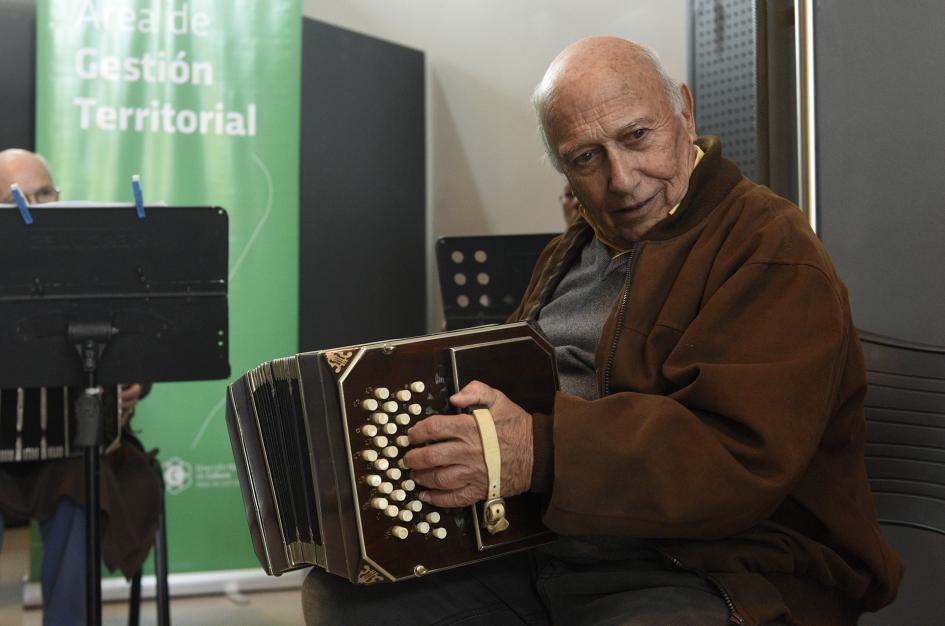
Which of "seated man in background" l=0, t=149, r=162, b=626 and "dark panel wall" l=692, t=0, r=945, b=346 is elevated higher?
"dark panel wall" l=692, t=0, r=945, b=346

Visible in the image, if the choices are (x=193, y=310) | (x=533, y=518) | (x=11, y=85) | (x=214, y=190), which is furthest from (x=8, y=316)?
(x=11, y=85)

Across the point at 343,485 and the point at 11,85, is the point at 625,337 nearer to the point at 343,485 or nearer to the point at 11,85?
the point at 343,485

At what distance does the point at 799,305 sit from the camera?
131cm

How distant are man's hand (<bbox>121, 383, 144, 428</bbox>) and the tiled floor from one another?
98 cm

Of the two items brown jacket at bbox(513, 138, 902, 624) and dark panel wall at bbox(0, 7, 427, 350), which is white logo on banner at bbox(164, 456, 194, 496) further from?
brown jacket at bbox(513, 138, 902, 624)

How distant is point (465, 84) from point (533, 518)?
4.10 metres

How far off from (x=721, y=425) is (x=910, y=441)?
0.54 m

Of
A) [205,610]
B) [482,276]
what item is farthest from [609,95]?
[205,610]

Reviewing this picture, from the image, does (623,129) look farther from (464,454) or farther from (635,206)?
(464,454)

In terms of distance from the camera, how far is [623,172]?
1590 mm

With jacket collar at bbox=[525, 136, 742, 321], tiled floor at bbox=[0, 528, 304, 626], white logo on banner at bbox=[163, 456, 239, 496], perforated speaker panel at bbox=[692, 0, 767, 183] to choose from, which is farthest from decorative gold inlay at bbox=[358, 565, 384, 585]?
white logo on banner at bbox=[163, 456, 239, 496]

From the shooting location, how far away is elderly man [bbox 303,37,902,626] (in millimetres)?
1267

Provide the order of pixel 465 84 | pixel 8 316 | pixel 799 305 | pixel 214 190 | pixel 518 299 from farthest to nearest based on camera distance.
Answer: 1. pixel 465 84
2. pixel 214 190
3. pixel 518 299
4. pixel 8 316
5. pixel 799 305

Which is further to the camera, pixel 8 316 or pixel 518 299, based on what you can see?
pixel 518 299
